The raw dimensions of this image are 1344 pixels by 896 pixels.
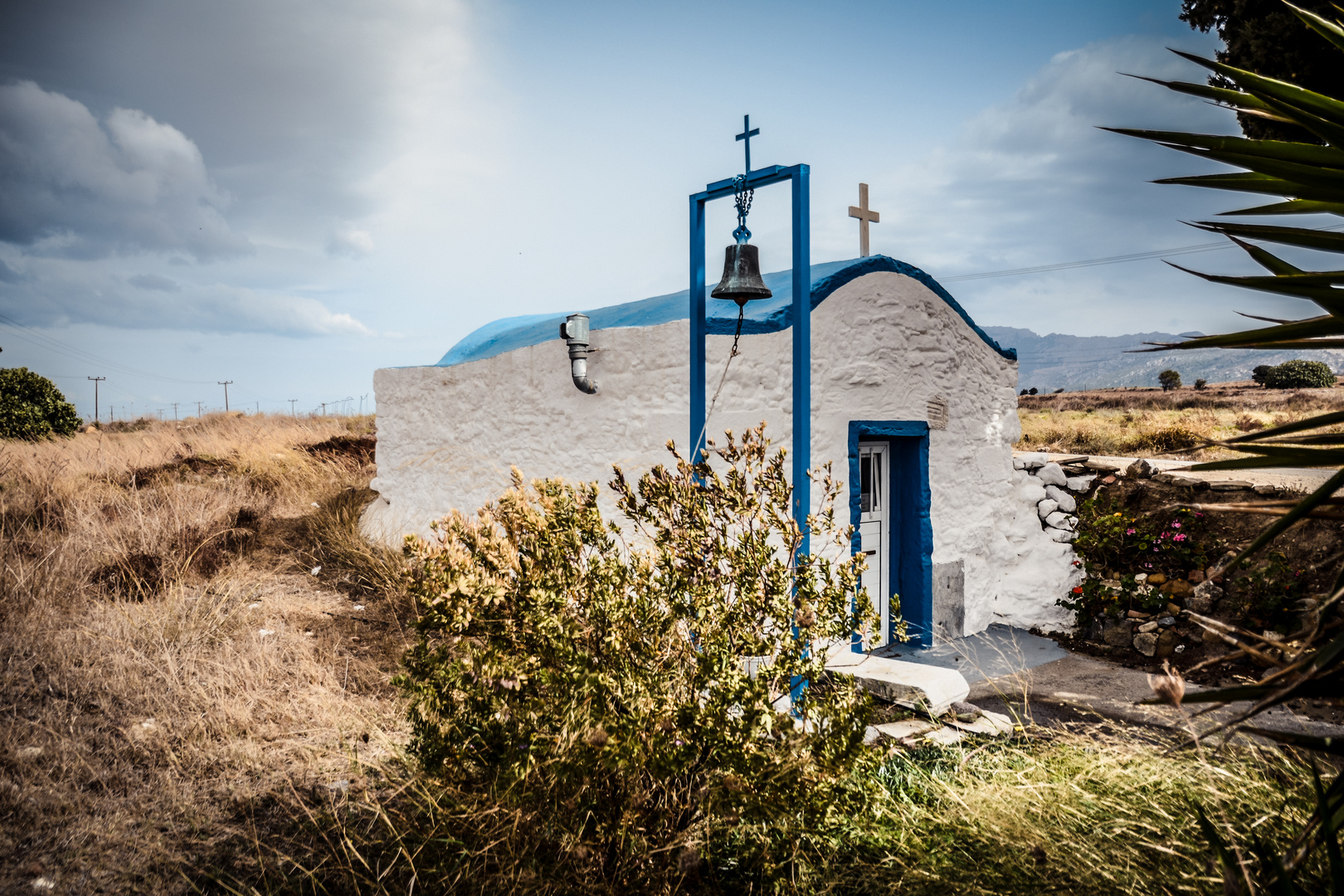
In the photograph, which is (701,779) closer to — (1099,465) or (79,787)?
(79,787)

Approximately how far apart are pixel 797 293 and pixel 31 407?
787 inches

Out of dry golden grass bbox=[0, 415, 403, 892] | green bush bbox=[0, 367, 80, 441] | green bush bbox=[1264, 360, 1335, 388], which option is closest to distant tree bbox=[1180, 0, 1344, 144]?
dry golden grass bbox=[0, 415, 403, 892]

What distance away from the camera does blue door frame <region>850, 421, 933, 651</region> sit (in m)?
6.35

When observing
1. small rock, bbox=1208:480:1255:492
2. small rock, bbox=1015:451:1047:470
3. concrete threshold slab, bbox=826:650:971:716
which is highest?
small rock, bbox=1015:451:1047:470

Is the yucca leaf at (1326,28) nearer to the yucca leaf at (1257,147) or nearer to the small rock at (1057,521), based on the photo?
the yucca leaf at (1257,147)

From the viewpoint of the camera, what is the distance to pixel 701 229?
4.81 metres

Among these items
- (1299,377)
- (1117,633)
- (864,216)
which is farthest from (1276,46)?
(1299,377)

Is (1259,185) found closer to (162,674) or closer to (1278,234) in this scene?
(1278,234)

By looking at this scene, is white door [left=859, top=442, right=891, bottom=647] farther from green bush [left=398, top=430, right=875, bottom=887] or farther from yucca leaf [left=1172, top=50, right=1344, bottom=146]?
yucca leaf [left=1172, top=50, right=1344, bottom=146]

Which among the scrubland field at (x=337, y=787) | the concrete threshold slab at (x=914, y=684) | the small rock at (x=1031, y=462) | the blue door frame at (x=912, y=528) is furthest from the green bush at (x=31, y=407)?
the small rock at (x=1031, y=462)

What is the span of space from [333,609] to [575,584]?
4640 mm

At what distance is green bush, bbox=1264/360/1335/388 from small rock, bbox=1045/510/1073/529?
3332cm

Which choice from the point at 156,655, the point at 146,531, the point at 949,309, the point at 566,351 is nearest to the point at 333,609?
the point at 156,655

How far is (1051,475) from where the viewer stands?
25.9ft
